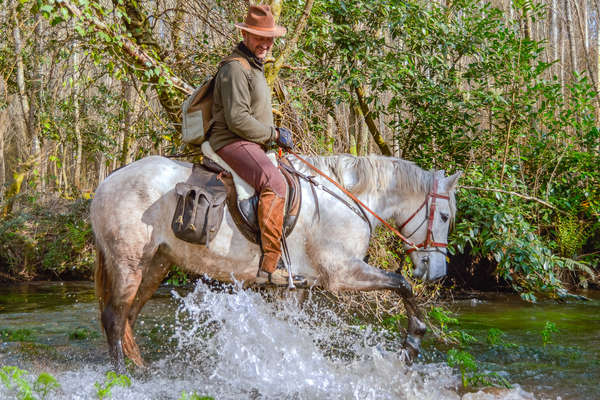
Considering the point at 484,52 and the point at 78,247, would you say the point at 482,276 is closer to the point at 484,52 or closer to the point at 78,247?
the point at 484,52

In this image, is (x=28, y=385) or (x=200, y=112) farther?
(x=200, y=112)

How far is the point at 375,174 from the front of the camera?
5.07 metres

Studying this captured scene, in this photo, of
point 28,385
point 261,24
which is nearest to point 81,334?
point 28,385

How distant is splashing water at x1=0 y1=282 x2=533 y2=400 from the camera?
4.28m

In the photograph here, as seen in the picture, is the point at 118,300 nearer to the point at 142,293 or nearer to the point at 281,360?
the point at 142,293

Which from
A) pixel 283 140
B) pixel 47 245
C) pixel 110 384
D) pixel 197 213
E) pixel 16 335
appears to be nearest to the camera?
pixel 110 384

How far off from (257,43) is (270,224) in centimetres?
159

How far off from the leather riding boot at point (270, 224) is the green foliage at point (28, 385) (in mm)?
1817

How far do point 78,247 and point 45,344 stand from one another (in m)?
5.89

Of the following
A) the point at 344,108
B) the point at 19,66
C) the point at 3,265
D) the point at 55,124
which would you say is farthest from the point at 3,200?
the point at 344,108

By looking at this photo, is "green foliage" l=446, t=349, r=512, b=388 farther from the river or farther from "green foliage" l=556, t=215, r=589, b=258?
"green foliage" l=556, t=215, r=589, b=258

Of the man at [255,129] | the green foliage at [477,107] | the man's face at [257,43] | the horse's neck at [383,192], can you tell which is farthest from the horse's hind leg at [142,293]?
the green foliage at [477,107]

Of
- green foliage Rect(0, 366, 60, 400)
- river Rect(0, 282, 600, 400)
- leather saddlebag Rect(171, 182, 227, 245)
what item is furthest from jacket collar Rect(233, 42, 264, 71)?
green foliage Rect(0, 366, 60, 400)

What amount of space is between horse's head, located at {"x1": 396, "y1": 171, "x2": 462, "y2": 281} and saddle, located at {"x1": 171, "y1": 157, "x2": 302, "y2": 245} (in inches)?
47.6
